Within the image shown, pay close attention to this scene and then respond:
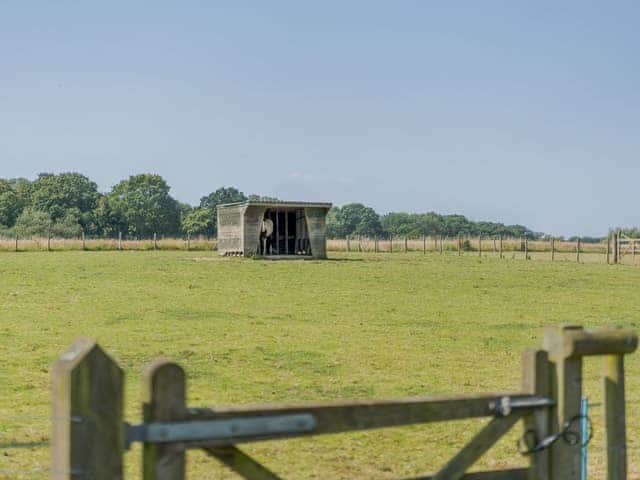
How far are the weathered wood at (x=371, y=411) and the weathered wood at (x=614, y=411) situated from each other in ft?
2.54

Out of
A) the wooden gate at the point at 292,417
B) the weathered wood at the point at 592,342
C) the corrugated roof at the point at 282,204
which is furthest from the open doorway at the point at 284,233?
the wooden gate at the point at 292,417

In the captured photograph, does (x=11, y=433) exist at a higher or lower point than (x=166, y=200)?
lower

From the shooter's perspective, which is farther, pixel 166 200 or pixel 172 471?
pixel 166 200

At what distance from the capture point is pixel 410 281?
32.7m

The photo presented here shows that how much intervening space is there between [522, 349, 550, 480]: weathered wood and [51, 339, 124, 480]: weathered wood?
2407 mm

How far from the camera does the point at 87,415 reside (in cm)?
377

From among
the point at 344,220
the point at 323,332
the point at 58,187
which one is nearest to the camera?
the point at 323,332

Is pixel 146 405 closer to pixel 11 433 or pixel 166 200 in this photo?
pixel 11 433

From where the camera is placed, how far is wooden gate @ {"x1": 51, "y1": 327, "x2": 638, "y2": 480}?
3.79 meters

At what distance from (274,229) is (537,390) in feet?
159

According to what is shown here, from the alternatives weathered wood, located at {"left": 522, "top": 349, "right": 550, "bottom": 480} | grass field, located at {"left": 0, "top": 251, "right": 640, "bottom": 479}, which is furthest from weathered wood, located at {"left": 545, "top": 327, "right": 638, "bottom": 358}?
grass field, located at {"left": 0, "top": 251, "right": 640, "bottom": 479}

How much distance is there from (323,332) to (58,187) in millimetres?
111186

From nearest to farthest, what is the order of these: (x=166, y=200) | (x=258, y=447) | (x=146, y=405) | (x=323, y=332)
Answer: (x=146, y=405) < (x=258, y=447) < (x=323, y=332) < (x=166, y=200)

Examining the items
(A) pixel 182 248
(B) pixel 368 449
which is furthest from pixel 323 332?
(A) pixel 182 248
